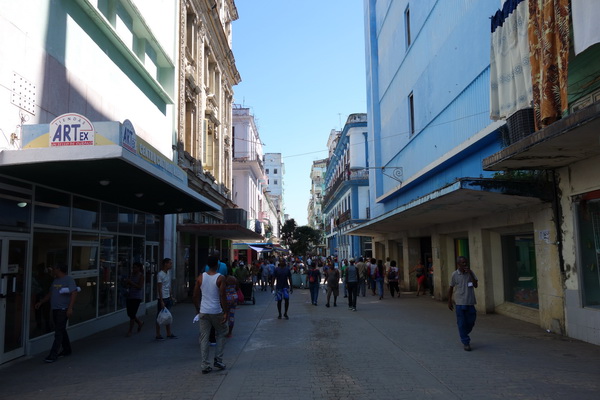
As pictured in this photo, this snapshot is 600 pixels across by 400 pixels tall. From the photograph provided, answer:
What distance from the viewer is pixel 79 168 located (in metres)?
7.80

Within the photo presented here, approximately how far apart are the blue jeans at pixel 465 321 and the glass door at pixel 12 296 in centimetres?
751

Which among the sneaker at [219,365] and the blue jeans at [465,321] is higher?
the blue jeans at [465,321]

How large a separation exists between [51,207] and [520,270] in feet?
37.4

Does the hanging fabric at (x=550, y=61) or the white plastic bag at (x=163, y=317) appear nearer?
the hanging fabric at (x=550, y=61)

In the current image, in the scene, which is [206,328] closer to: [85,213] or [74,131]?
[74,131]

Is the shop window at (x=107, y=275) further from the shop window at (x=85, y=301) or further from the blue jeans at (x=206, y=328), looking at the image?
the blue jeans at (x=206, y=328)

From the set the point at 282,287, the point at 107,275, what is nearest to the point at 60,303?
the point at 107,275

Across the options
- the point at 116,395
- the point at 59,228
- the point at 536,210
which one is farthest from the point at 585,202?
the point at 59,228

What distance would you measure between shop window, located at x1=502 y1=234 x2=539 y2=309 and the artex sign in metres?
10.3

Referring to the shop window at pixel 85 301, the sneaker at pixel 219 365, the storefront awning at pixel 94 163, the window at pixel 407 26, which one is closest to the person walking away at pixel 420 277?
the window at pixel 407 26

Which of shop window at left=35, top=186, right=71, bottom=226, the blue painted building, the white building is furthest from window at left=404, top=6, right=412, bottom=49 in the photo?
the white building

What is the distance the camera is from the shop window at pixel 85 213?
1025cm

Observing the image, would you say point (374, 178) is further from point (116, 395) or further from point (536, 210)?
point (116, 395)

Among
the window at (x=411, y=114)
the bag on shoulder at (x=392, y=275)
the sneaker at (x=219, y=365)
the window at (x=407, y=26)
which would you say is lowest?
the sneaker at (x=219, y=365)
